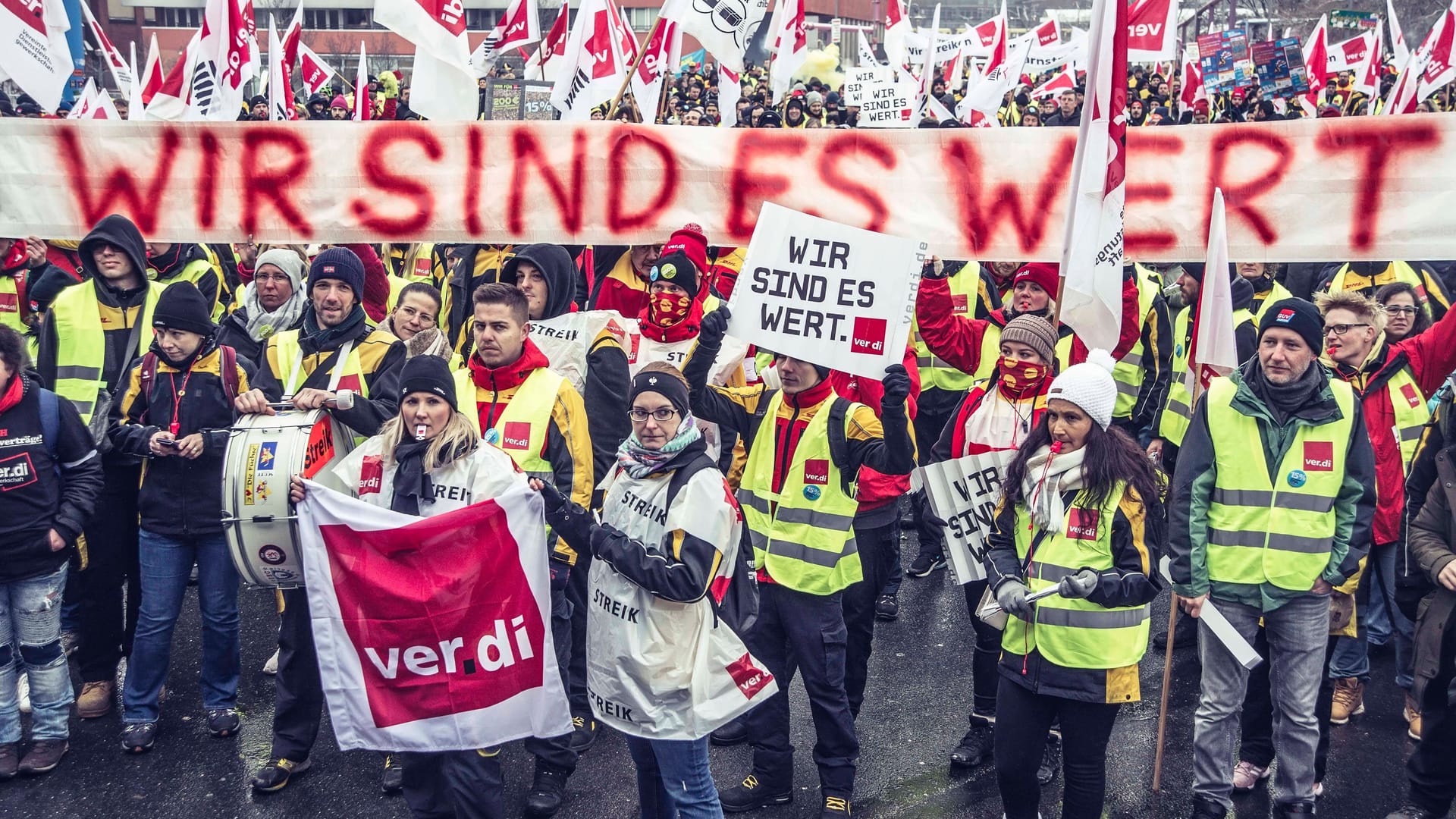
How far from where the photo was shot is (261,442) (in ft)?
15.6

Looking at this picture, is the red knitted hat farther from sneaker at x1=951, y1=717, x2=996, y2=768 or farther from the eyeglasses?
sneaker at x1=951, y1=717, x2=996, y2=768

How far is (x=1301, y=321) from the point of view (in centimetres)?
461

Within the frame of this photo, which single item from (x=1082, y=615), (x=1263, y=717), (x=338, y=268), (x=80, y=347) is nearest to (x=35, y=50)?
(x=80, y=347)

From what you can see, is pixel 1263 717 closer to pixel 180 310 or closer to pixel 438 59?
pixel 180 310

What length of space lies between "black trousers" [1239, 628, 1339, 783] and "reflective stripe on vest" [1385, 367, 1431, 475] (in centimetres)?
134

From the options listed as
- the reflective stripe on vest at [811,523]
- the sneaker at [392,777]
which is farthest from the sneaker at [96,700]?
the reflective stripe on vest at [811,523]

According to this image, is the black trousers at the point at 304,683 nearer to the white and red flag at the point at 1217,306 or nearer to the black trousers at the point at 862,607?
the black trousers at the point at 862,607

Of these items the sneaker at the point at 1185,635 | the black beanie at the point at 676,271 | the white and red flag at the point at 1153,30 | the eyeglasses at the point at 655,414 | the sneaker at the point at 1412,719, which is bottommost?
the sneaker at the point at 1412,719

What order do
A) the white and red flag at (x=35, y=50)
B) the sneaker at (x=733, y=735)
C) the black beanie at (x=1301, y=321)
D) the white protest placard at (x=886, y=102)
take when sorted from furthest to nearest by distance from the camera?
1. the white protest placard at (x=886, y=102)
2. the white and red flag at (x=35, y=50)
3. the sneaker at (x=733, y=735)
4. the black beanie at (x=1301, y=321)

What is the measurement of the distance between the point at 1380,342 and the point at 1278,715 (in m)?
2.60

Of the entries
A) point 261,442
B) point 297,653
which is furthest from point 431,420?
point 297,653

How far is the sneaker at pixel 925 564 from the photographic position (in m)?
8.06

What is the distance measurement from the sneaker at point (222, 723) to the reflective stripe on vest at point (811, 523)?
8.60ft

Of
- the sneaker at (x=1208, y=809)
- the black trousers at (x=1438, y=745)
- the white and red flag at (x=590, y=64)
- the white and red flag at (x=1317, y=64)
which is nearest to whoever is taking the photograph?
the black trousers at (x=1438, y=745)
